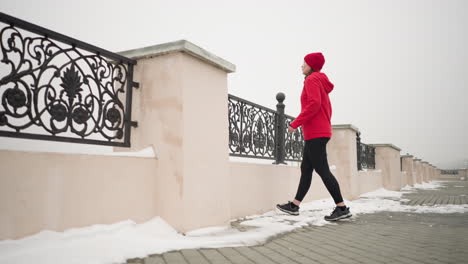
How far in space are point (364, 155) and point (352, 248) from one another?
31.2ft

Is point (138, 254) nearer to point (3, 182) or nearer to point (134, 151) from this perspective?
point (3, 182)

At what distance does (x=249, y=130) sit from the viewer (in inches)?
213

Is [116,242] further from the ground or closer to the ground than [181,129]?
closer to the ground

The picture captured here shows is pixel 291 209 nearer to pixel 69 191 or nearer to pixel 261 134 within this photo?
pixel 261 134

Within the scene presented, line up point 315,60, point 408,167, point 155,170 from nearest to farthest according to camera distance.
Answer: point 155,170 < point 315,60 < point 408,167

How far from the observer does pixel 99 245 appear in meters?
2.41

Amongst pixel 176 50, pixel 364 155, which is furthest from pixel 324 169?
pixel 364 155

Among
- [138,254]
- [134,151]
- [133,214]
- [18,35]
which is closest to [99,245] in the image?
[138,254]

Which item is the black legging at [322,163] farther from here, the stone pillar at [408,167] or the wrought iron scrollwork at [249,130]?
the stone pillar at [408,167]

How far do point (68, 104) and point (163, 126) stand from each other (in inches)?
34.1

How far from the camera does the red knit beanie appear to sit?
4.54 m

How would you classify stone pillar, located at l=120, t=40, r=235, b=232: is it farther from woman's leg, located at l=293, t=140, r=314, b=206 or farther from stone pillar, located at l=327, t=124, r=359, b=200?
stone pillar, located at l=327, t=124, r=359, b=200

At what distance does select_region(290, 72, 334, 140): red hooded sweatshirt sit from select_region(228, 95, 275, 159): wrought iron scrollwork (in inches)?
41.3

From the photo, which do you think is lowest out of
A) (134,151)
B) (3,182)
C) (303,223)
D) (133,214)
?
(303,223)
